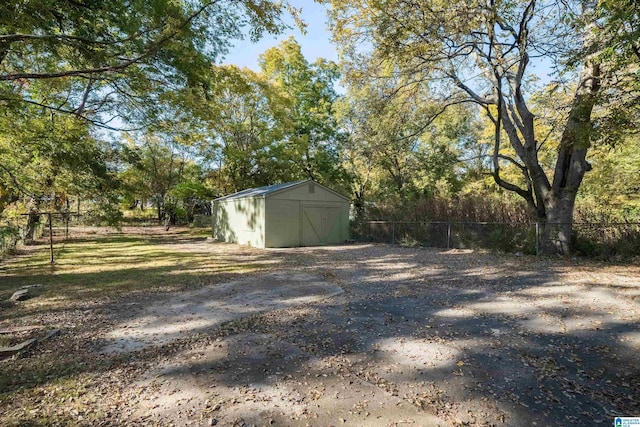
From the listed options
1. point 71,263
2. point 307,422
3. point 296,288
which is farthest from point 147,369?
point 71,263

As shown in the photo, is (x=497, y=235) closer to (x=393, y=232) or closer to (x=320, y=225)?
(x=393, y=232)

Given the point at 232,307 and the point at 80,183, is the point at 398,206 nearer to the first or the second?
the point at 232,307

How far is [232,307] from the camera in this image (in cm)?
514

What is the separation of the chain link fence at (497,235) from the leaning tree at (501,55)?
0.43 m

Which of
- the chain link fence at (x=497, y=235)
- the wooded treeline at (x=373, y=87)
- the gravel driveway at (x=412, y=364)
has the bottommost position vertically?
the gravel driveway at (x=412, y=364)

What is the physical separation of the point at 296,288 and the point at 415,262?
180 inches

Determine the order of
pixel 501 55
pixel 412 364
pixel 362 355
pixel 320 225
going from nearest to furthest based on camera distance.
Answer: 1. pixel 412 364
2. pixel 362 355
3. pixel 501 55
4. pixel 320 225

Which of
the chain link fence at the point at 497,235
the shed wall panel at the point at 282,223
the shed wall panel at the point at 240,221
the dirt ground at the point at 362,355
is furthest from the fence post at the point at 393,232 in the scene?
the dirt ground at the point at 362,355

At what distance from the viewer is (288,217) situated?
14352mm

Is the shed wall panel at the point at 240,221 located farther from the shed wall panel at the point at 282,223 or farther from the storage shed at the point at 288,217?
the shed wall panel at the point at 282,223

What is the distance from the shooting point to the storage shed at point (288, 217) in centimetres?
1392

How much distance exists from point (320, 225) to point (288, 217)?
180 cm

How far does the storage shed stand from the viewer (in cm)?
1392

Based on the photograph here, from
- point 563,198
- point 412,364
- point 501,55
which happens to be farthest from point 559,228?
point 412,364
